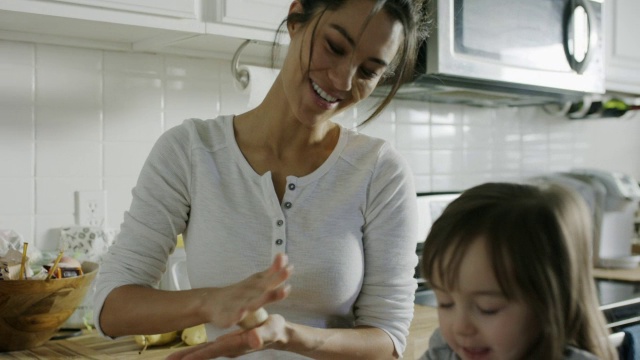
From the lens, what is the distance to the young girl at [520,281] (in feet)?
2.87

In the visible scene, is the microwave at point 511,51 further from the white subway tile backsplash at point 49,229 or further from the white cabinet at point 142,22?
the white subway tile backsplash at point 49,229

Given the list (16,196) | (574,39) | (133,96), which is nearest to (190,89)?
(133,96)

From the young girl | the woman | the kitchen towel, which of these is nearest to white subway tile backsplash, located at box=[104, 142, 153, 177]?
the kitchen towel

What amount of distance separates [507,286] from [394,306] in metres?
0.33

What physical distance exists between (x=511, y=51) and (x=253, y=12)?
0.77 meters

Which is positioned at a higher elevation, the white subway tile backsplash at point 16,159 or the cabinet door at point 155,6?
the cabinet door at point 155,6

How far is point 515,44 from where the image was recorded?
2.08 meters

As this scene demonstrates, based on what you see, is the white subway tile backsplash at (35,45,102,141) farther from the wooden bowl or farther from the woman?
the woman

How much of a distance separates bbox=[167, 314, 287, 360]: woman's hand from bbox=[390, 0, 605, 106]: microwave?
40.9 inches

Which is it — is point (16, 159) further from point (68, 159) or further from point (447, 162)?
point (447, 162)

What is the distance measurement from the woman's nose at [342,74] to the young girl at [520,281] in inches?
11.5

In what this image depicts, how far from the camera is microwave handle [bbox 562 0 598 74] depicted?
2217mm

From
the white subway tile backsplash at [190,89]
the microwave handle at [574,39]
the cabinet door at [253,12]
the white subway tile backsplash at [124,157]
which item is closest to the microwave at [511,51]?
the microwave handle at [574,39]

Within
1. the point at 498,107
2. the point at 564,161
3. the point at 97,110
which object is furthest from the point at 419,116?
the point at 97,110
